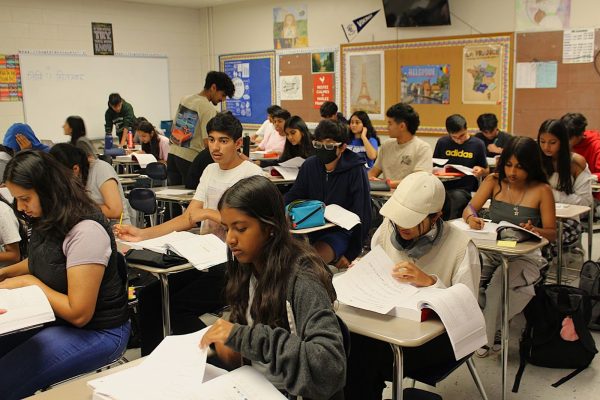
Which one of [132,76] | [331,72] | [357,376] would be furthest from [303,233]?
[132,76]

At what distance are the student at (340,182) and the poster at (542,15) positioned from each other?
430 centimetres

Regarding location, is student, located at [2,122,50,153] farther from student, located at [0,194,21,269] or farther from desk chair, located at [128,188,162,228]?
student, located at [0,194,21,269]

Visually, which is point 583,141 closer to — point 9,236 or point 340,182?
point 340,182

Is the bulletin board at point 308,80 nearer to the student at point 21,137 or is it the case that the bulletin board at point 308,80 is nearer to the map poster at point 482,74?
the map poster at point 482,74

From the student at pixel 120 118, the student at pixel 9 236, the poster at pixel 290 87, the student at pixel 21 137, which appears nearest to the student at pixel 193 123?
the student at pixel 21 137

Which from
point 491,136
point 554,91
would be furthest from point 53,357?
point 554,91

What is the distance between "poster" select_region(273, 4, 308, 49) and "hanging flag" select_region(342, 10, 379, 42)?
31.5 inches

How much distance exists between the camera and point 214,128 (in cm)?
337

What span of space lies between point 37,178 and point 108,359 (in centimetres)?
71

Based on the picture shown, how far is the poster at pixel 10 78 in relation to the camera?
8.41 meters

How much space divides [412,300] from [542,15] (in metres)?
5.85

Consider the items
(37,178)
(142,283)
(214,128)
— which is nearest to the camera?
(37,178)

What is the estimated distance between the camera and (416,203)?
2.18 m

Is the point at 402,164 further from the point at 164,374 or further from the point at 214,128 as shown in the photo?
the point at 164,374
